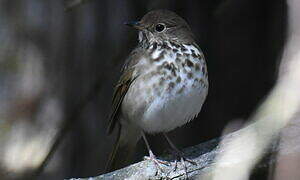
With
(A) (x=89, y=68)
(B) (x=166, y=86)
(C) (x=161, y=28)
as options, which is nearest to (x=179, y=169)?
(B) (x=166, y=86)

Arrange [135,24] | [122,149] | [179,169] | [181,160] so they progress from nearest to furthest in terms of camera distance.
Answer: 1. [179,169]
2. [181,160]
3. [135,24]
4. [122,149]

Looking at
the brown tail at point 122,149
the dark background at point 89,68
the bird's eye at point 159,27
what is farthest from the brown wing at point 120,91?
the dark background at point 89,68

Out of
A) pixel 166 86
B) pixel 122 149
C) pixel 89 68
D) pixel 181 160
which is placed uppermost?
pixel 166 86

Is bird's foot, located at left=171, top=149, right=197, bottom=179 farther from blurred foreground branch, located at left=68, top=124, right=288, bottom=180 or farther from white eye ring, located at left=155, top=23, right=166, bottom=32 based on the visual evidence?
white eye ring, located at left=155, top=23, right=166, bottom=32

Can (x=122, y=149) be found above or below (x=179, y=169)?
below

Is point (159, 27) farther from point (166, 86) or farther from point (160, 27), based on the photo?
point (166, 86)

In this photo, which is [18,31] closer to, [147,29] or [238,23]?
[147,29]
